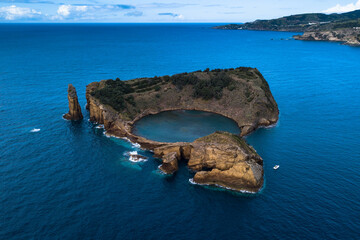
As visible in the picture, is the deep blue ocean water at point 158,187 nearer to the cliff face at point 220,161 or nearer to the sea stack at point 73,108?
the cliff face at point 220,161

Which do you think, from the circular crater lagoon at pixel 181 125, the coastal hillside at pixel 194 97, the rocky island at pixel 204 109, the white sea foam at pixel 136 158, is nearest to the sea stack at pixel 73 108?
the coastal hillside at pixel 194 97

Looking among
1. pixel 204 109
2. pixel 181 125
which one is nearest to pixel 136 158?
pixel 181 125

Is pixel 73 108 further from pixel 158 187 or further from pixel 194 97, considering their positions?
pixel 158 187

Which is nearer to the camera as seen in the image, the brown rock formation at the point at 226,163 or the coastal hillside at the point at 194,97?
the brown rock formation at the point at 226,163

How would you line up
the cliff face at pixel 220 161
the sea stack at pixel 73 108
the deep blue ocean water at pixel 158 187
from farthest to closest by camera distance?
the sea stack at pixel 73 108
the cliff face at pixel 220 161
the deep blue ocean water at pixel 158 187

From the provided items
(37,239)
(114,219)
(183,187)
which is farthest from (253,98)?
(37,239)

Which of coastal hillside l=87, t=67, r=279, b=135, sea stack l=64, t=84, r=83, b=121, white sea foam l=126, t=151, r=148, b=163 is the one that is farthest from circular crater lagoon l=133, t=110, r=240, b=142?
sea stack l=64, t=84, r=83, b=121

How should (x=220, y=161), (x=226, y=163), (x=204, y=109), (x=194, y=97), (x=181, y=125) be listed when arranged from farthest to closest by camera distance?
(x=194, y=97) < (x=204, y=109) < (x=181, y=125) < (x=220, y=161) < (x=226, y=163)
